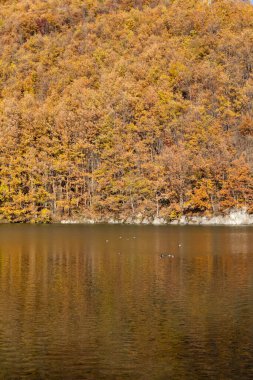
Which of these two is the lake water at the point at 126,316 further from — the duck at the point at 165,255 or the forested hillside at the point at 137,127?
the forested hillside at the point at 137,127

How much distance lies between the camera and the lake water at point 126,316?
65.6ft

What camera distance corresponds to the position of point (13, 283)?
35.6 m

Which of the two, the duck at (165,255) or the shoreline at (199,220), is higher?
the shoreline at (199,220)

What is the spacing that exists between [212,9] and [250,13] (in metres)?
11.8

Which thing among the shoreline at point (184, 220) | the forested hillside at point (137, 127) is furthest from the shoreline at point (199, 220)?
the forested hillside at point (137, 127)

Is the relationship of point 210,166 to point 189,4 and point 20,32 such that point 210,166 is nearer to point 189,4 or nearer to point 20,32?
point 189,4

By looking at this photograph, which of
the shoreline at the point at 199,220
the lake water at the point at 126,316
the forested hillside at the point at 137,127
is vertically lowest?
the lake water at the point at 126,316

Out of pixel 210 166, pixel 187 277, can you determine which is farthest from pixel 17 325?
pixel 210 166

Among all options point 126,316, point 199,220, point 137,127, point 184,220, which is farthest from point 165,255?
point 137,127

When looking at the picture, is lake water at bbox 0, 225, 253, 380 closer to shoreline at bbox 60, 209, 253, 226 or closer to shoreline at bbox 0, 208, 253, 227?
shoreline at bbox 60, 209, 253, 226

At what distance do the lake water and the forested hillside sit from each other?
2037 inches

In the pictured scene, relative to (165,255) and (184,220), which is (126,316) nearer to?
(165,255)

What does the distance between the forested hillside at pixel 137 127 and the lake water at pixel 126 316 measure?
5175cm

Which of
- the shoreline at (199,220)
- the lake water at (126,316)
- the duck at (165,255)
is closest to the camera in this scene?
the lake water at (126,316)
